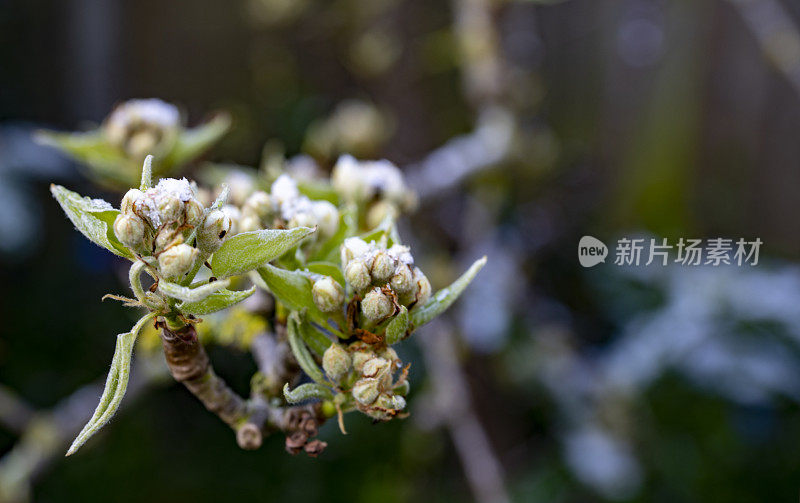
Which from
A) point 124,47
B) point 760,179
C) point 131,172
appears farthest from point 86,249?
point 760,179

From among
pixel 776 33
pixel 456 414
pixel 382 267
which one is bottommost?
pixel 456 414

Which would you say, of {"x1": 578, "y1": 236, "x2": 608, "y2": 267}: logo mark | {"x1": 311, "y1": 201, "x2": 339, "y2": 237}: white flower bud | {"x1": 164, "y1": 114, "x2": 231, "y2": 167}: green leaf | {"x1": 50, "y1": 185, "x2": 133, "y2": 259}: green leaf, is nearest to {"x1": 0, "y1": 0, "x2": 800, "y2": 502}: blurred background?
{"x1": 578, "y1": 236, "x2": 608, "y2": 267}: logo mark

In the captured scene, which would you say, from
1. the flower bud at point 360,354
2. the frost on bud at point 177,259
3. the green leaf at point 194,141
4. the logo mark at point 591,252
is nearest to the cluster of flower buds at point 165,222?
the frost on bud at point 177,259

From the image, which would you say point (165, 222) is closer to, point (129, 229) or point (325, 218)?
point (129, 229)

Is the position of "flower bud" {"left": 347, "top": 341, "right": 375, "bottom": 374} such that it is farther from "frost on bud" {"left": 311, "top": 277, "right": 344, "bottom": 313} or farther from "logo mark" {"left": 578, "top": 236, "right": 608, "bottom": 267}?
"logo mark" {"left": 578, "top": 236, "right": 608, "bottom": 267}

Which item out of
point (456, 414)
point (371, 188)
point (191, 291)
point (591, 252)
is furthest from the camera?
point (591, 252)

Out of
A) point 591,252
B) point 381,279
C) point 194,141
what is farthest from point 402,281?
point 591,252
